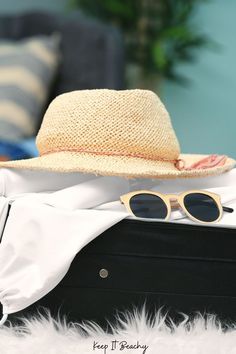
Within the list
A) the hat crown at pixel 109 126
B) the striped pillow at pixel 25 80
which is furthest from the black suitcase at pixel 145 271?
the striped pillow at pixel 25 80

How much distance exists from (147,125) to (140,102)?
0.11 feet

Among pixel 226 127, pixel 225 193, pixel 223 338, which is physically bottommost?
pixel 226 127

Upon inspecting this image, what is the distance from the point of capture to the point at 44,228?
79 centimetres

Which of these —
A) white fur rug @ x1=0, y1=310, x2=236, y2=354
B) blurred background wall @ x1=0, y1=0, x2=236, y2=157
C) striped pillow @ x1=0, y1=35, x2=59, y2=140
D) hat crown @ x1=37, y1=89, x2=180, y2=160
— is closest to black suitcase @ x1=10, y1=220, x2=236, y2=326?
white fur rug @ x1=0, y1=310, x2=236, y2=354

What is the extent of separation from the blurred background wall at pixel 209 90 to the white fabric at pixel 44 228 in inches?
62.7

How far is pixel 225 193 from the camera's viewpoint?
901 millimetres

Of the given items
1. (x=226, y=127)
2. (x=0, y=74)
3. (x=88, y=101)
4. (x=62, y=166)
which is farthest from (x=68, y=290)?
(x=226, y=127)

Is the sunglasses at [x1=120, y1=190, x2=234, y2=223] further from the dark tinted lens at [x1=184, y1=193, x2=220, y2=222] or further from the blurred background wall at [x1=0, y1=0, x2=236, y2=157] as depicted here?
the blurred background wall at [x1=0, y1=0, x2=236, y2=157]

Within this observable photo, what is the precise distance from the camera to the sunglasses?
82 centimetres

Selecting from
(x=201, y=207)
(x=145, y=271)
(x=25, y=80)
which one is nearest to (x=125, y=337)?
(x=145, y=271)

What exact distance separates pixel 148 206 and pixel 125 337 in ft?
0.51

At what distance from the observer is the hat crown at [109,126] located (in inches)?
35.2

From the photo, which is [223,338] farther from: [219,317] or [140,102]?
[140,102]

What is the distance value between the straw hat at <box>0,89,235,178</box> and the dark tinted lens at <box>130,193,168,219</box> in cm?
3
